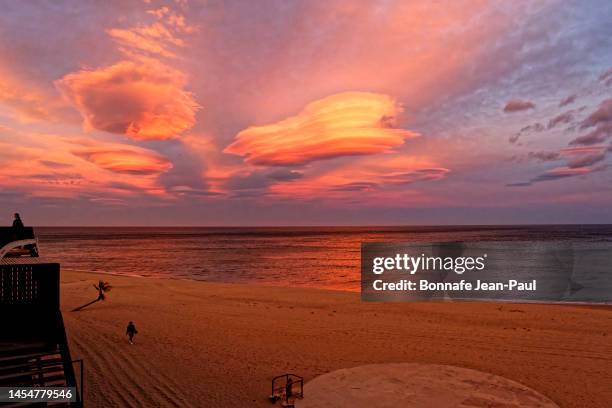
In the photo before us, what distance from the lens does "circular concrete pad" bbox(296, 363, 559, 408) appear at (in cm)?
1392

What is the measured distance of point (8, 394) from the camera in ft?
27.2

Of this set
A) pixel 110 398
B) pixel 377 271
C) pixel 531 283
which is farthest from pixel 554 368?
pixel 377 271

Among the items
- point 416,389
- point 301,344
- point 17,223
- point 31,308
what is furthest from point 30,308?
point 301,344

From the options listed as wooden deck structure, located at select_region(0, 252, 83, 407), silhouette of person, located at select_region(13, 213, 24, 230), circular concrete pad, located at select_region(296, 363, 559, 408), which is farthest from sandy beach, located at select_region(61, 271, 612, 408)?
silhouette of person, located at select_region(13, 213, 24, 230)

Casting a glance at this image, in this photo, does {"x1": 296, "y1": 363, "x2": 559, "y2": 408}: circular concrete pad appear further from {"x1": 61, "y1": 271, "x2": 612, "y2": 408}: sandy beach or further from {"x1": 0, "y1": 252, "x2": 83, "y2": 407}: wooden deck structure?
{"x1": 0, "y1": 252, "x2": 83, "y2": 407}: wooden deck structure

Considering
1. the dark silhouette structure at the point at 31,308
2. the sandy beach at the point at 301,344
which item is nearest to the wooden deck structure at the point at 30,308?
the dark silhouette structure at the point at 31,308

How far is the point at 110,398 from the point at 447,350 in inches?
652

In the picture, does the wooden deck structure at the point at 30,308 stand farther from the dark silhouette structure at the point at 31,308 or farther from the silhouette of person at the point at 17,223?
the silhouette of person at the point at 17,223

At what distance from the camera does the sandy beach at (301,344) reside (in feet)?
53.6

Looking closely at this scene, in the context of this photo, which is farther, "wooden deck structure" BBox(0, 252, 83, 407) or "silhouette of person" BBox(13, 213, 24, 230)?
"silhouette of person" BBox(13, 213, 24, 230)

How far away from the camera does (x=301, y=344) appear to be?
2242cm

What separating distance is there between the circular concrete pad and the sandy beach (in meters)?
1.42

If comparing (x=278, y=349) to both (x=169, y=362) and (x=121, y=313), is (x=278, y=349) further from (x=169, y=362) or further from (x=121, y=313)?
(x=121, y=313)

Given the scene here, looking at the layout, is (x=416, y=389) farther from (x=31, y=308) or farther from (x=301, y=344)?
(x=31, y=308)
